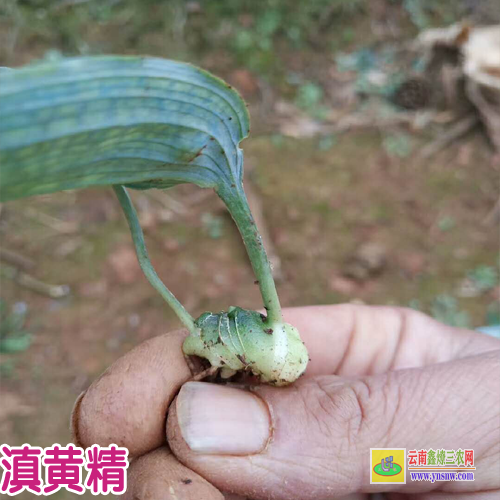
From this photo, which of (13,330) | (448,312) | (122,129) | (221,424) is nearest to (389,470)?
(221,424)

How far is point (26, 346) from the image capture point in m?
2.37

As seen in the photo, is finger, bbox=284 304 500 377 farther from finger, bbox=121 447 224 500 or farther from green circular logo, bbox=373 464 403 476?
finger, bbox=121 447 224 500

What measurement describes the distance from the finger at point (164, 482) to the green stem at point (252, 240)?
0.35 metres

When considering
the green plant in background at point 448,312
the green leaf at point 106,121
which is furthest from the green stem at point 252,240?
the green plant in background at point 448,312

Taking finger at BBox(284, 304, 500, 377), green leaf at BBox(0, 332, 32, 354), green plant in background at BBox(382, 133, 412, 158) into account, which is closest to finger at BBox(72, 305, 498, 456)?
finger at BBox(284, 304, 500, 377)

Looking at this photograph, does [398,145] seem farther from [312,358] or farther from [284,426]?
[284,426]

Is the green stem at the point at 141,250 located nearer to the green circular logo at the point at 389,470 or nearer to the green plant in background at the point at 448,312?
the green circular logo at the point at 389,470

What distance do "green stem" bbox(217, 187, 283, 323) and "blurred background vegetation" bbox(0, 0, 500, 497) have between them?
1.43 metres

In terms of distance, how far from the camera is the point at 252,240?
0.98m

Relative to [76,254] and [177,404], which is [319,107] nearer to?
[76,254]

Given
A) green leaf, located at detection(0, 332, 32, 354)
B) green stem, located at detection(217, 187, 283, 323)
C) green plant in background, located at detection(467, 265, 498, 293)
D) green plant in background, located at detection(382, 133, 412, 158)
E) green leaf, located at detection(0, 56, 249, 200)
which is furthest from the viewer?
green plant in background, located at detection(382, 133, 412, 158)

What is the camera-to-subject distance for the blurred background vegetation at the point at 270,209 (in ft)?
8.00

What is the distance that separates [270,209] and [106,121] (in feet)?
7.34

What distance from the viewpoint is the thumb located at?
108 cm
